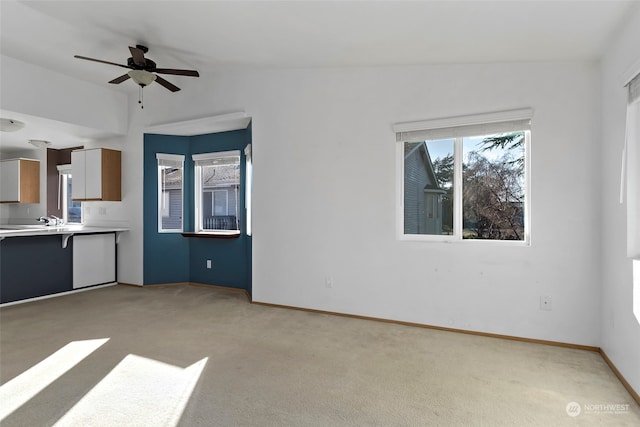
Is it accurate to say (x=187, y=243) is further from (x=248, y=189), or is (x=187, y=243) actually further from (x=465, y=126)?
(x=465, y=126)

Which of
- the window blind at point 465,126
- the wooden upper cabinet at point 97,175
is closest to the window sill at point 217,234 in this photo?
the wooden upper cabinet at point 97,175

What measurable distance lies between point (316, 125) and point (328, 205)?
0.92 m

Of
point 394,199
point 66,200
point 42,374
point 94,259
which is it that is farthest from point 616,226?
point 66,200

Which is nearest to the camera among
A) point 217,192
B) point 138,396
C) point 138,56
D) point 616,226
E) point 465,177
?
point 138,396

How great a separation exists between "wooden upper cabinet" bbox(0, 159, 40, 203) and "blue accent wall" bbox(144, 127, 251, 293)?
2.90 m

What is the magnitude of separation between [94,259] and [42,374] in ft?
10.5

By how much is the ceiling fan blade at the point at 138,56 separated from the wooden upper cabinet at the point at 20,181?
4.66 m

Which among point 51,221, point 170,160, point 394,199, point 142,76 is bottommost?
point 51,221

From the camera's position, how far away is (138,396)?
2.16 meters

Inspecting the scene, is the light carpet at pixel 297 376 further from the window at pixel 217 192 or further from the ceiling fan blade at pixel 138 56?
the ceiling fan blade at pixel 138 56

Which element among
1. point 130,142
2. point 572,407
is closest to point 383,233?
point 572,407

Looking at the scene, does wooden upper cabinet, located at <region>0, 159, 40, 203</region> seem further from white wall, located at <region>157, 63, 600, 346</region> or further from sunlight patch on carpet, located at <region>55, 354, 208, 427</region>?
sunlight patch on carpet, located at <region>55, 354, 208, 427</region>

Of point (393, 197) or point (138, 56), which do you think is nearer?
point (138, 56)

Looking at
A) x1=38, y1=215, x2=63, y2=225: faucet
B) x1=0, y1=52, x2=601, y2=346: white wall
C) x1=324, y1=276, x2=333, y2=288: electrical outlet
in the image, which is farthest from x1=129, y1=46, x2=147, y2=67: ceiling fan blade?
x1=38, y1=215, x2=63, y2=225: faucet
